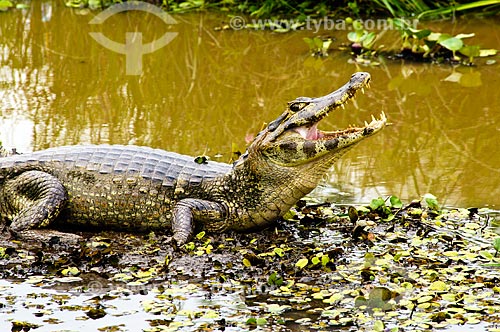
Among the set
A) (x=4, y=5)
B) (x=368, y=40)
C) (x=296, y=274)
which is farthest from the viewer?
(x=4, y=5)

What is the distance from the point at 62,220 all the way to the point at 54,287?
3.49 ft

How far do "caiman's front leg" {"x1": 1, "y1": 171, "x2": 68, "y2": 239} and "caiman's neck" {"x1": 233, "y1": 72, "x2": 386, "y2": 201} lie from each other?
3.93 feet

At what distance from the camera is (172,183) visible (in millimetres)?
5711

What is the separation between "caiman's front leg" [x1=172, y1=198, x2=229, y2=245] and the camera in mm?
5477

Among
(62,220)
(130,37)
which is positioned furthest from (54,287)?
(130,37)

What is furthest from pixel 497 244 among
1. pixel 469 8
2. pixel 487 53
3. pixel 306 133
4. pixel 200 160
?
pixel 469 8

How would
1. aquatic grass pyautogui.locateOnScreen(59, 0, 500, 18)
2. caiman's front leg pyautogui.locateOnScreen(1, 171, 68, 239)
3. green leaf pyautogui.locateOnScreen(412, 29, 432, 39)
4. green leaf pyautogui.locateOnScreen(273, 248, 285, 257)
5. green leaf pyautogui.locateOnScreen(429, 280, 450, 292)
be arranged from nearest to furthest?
green leaf pyautogui.locateOnScreen(429, 280, 450, 292) → green leaf pyautogui.locateOnScreen(273, 248, 285, 257) → caiman's front leg pyautogui.locateOnScreen(1, 171, 68, 239) → green leaf pyautogui.locateOnScreen(412, 29, 432, 39) → aquatic grass pyautogui.locateOnScreen(59, 0, 500, 18)

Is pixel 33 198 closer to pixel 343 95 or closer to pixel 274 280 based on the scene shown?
pixel 274 280

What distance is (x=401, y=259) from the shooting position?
5059 mm

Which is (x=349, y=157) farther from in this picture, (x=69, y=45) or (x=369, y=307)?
(x=69, y=45)

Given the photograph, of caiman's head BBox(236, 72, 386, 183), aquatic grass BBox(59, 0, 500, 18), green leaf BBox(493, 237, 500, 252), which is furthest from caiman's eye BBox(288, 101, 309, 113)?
aquatic grass BBox(59, 0, 500, 18)

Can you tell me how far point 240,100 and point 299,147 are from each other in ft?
10.1

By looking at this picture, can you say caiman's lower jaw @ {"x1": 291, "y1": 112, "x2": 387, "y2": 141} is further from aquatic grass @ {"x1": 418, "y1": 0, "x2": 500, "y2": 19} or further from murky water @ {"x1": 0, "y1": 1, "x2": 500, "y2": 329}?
aquatic grass @ {"x1": 418, "y1": 0, "x2": 500, "y2": 19}

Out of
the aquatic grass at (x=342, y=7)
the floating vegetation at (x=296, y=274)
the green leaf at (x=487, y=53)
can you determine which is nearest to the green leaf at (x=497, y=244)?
the floating vegetation at (x=296, y=274)
